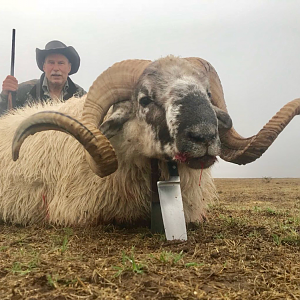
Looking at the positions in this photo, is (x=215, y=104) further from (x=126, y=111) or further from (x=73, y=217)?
(x=73, y=217)

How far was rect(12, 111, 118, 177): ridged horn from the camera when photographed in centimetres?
372

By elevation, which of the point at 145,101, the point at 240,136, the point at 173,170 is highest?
the point at 145,101

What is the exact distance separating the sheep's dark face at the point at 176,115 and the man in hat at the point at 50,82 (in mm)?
4797

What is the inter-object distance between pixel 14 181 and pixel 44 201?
2.36ft

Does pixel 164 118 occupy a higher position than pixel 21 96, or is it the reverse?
pixel 21 96

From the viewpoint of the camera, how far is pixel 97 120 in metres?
4.41

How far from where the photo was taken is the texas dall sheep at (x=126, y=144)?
3.74m

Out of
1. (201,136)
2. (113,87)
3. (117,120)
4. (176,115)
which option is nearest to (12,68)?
(113,87)

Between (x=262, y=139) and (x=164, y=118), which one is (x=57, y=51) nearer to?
(x=164, y=118)

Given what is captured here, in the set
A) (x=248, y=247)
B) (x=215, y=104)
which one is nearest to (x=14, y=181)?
(x=215, y=104)

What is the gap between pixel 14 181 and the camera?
560 cm

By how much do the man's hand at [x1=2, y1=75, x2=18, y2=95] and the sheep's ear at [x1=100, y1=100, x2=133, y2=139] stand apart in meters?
5.19

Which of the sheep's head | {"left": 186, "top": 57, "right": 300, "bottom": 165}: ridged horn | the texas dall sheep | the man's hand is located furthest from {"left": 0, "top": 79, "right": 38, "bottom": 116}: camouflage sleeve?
{"left": 186, "top": 57, "right": 300, "bottom": 165}: ridged horn

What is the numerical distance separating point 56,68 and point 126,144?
17.7 ft
